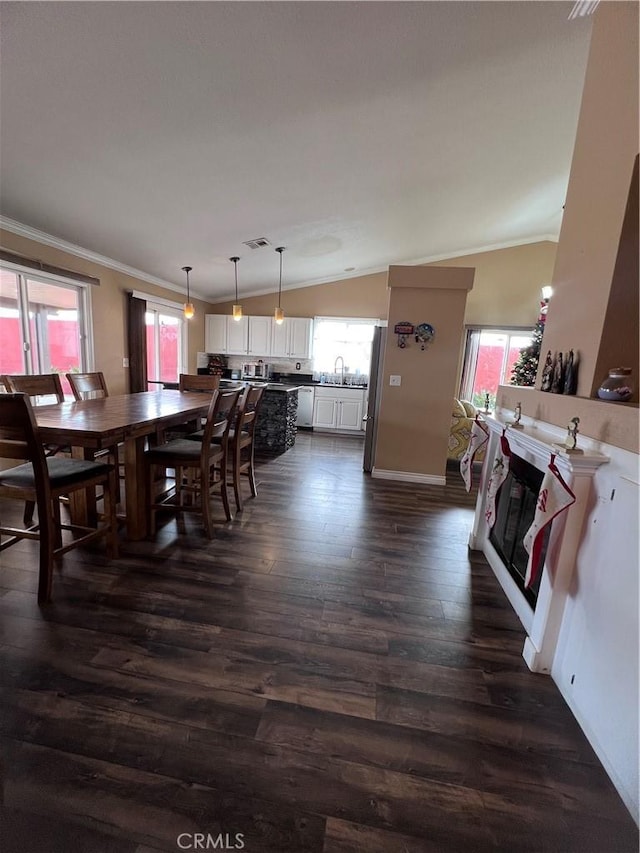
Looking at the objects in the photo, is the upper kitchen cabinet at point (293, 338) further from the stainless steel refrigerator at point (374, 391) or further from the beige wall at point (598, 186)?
the beige wall at point (598, 186)

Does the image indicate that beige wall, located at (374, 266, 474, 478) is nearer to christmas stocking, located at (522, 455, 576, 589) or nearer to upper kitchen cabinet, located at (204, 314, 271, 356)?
christmas stocking, located at (522, 455, 576, 589)

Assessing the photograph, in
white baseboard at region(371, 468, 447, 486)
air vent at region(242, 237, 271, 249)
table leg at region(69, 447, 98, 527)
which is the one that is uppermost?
air vent at region(242, 237, 271, 249)

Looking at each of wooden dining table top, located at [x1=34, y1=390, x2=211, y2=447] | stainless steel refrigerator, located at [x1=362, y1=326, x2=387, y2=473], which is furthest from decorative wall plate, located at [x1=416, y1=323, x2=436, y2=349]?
wooden dining table top, located at [x1=34, y1=390, x2=211, y2=447]

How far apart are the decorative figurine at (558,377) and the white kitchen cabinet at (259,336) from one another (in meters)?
5.26

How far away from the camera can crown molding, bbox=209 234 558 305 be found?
18.6ft

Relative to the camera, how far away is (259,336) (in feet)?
21.2

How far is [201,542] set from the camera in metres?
2.40

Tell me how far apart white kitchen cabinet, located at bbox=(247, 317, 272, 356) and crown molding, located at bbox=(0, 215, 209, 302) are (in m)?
1.50

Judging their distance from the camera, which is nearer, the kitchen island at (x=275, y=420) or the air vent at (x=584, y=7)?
the air vent at (x=584, y=7)

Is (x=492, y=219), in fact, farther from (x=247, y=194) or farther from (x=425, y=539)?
(x=425, y=539)

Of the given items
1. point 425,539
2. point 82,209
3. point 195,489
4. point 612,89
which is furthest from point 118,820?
point 82,209

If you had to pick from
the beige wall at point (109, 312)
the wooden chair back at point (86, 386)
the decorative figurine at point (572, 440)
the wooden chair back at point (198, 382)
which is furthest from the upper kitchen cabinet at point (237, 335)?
the decorative figurine at point (572, 440)

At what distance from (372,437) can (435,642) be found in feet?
8.55

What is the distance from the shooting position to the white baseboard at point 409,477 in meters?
3.89
